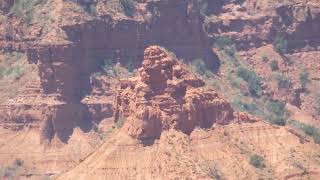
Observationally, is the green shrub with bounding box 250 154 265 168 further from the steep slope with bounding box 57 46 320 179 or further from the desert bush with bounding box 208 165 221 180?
the desert bush with bounding box 208 165 221 180

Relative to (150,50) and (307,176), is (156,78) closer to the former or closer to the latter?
(150,50)

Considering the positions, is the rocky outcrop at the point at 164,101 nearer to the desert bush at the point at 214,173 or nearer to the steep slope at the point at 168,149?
the steep slope at the point at 168,149

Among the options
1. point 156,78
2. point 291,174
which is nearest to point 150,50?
point 156,78

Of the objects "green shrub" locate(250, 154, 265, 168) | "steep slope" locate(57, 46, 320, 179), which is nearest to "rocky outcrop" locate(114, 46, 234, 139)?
"steep slope" locate(57, 46, 320, 179)

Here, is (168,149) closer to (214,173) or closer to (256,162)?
(214,173)

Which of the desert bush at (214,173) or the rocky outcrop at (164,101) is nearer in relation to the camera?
the desert bush at (214,173)

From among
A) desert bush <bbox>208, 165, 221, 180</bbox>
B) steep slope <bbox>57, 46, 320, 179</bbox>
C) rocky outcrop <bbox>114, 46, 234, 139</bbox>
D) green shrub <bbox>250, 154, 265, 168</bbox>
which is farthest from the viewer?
green shrub <bbox>250, 154, 265, 168</bbox>

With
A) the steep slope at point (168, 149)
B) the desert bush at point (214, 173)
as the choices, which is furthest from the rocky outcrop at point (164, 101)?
the desert bush at point (214, 173)

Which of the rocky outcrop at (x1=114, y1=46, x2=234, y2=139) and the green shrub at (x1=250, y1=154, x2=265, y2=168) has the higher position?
the rocky outcrop at (x1=114, y1=46, x2=234, y2=139)

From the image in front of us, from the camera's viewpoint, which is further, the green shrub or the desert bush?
the green shrub
